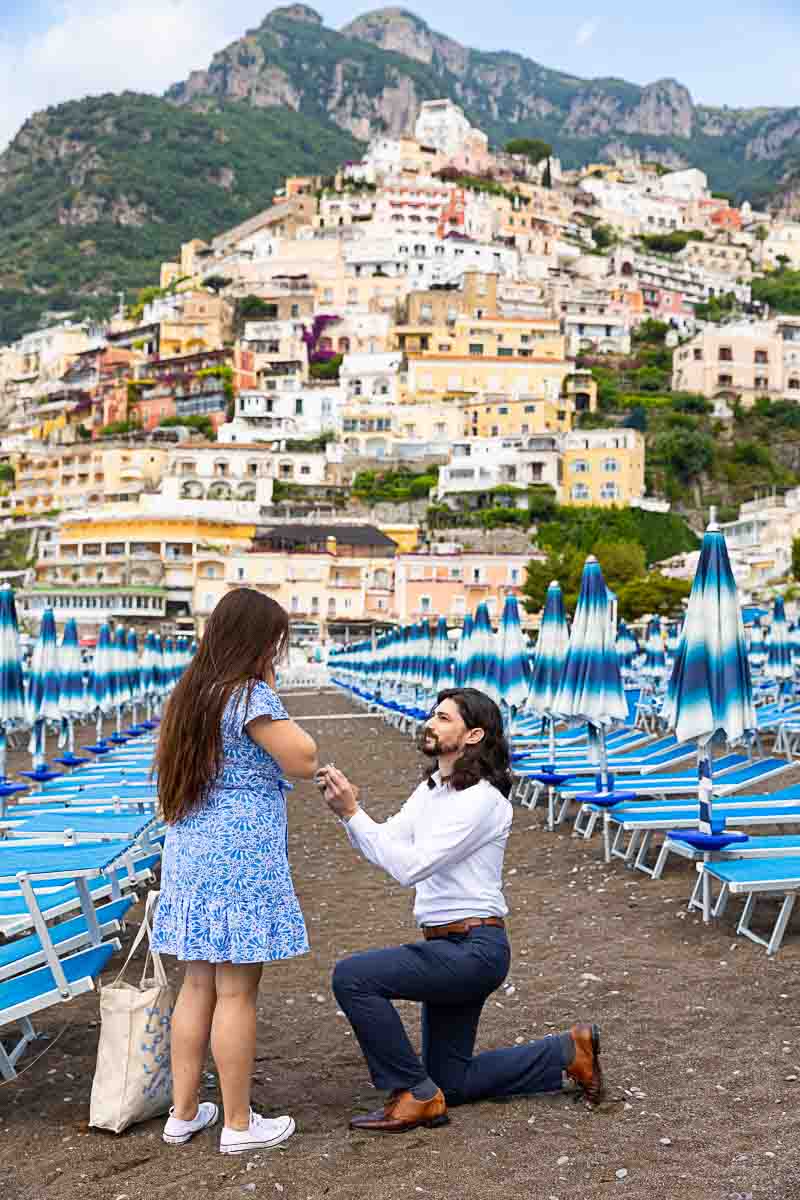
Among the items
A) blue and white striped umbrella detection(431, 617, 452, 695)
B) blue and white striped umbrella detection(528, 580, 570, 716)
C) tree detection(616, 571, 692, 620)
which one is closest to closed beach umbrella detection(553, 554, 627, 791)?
blue and white striped umbrella detection(528, 580, 570, 716)

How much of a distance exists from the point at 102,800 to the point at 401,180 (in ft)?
387

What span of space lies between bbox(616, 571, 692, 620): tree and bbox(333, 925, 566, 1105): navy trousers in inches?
1770

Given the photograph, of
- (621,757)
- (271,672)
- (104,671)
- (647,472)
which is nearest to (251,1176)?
(271,672)

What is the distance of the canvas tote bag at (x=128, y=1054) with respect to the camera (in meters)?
4.33

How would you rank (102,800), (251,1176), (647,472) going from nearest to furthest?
(251,1176) → (102,800) → (647,472)

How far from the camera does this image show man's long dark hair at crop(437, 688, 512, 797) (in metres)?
4.57

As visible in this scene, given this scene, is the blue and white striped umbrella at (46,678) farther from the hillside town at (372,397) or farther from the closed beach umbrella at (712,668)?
the hillside town at (372,397)

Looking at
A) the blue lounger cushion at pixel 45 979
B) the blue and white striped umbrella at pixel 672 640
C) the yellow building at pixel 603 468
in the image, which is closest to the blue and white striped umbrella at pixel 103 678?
the blue and white striped umbrella at pixel 672 640

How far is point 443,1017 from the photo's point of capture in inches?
177

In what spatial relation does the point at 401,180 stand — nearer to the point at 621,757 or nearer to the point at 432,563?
the point at 432,563

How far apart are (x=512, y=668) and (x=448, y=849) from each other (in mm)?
11787

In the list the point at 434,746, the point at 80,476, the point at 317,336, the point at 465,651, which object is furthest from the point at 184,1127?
the point at 317,336

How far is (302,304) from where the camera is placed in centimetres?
10306

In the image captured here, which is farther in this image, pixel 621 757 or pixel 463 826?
pixel 621 757
